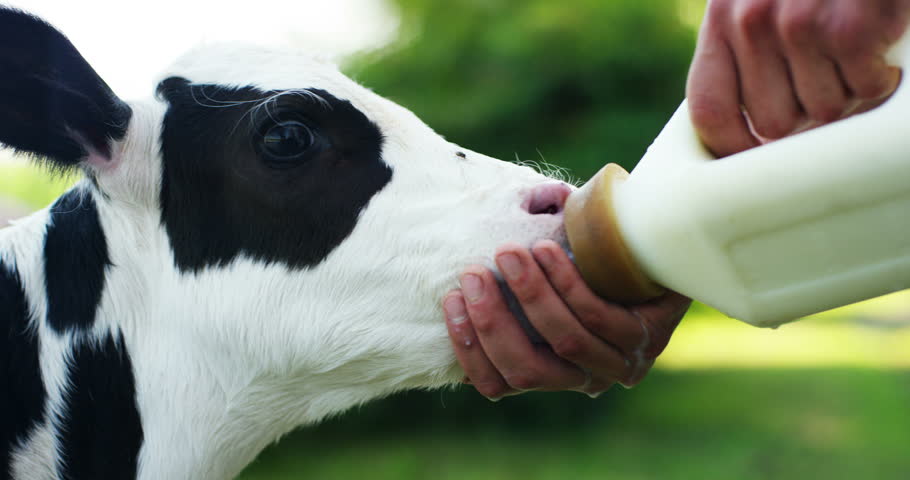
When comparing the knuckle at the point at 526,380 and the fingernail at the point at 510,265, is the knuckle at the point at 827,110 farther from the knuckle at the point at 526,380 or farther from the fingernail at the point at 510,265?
the knuckle at the point at 526,380

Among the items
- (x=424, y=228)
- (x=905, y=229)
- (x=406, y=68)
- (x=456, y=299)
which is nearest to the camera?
(x=905, y=229)

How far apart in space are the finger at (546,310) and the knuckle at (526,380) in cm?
7

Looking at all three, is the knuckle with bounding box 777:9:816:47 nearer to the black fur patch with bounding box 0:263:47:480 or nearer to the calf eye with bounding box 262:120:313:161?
the calf eye with bounding box 262:120:313:161

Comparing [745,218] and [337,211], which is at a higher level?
[745,218]

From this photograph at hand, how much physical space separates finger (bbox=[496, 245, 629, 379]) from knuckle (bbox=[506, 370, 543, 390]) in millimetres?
65

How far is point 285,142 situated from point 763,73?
0.99 m

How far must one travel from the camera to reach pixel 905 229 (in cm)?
121

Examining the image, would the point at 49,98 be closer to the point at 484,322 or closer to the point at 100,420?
the point at 100,420

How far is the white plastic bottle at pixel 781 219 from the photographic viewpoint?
47.4 inches

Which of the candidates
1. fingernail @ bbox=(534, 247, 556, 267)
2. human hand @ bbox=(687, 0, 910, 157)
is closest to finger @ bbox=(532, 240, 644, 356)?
fingernail @ bbox=(534, 247, 556, 267)

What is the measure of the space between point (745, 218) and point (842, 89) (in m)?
0.27

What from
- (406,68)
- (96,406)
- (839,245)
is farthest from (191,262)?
(406,68)

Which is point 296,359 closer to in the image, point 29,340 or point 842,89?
point 29,340

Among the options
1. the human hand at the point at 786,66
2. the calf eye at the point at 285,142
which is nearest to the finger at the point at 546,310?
the human hand at the point at 786,66
